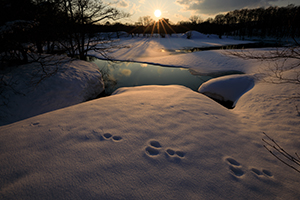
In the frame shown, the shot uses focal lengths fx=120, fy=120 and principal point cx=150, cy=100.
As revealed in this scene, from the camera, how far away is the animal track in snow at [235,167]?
1.75m

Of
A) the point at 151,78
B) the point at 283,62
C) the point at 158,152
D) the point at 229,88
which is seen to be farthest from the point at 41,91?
the point at 283,62

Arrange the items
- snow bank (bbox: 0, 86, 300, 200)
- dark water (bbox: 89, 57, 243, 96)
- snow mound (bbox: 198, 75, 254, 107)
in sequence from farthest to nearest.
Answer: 1. dark water (bbox: 89, 57, 243, 96)
2. snow mound (bbox: 198, 75, 254, 107)
3. snow bank (bbox: 0, 86, 300, 200)

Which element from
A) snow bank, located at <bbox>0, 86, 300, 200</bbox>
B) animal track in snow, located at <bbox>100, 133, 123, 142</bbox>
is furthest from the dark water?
animal track in snow, located at <bbox>100, 133, 123, 142</bbox>

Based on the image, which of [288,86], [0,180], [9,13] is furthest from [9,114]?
[288,86]

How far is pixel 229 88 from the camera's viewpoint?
22.3 feet

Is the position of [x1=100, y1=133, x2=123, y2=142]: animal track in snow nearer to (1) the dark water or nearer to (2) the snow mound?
(2) the snow mound

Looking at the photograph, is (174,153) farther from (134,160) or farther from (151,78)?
(151,78)

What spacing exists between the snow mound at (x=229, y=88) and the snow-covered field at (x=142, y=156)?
3.23 m

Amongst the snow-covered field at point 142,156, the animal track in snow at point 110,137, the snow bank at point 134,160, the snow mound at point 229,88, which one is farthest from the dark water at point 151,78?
the animal track in snow at point 110,137

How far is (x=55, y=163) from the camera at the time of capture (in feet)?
5.19

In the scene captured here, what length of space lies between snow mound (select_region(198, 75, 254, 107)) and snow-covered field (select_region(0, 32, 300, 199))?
323cm

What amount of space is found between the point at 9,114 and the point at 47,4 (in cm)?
544

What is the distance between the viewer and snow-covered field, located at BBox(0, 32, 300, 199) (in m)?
1.36

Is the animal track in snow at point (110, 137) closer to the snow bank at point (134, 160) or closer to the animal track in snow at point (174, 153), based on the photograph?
the snow bank at point (134, 160)
